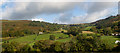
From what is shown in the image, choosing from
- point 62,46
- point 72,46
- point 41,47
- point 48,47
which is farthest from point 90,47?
point 41,47

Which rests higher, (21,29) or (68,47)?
(21,29)

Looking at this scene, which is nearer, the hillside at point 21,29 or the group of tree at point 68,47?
the group of tree at point 68,47

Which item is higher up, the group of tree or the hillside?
the hillside

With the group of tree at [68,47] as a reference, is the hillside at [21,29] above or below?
above

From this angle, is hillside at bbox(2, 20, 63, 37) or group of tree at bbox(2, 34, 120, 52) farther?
hillside at bbox(2, 20, 63, 37)

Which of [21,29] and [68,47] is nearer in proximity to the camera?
[68,47]

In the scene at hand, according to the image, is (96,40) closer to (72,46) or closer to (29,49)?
(72,46)

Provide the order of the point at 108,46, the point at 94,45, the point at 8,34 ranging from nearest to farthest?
the point at 108,46 < the point at 94,45 < the point at 8,34

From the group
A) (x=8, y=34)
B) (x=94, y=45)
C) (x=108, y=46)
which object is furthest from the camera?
(x=8, y=34)

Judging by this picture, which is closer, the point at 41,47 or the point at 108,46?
the point at 108,46

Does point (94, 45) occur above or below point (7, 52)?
above
